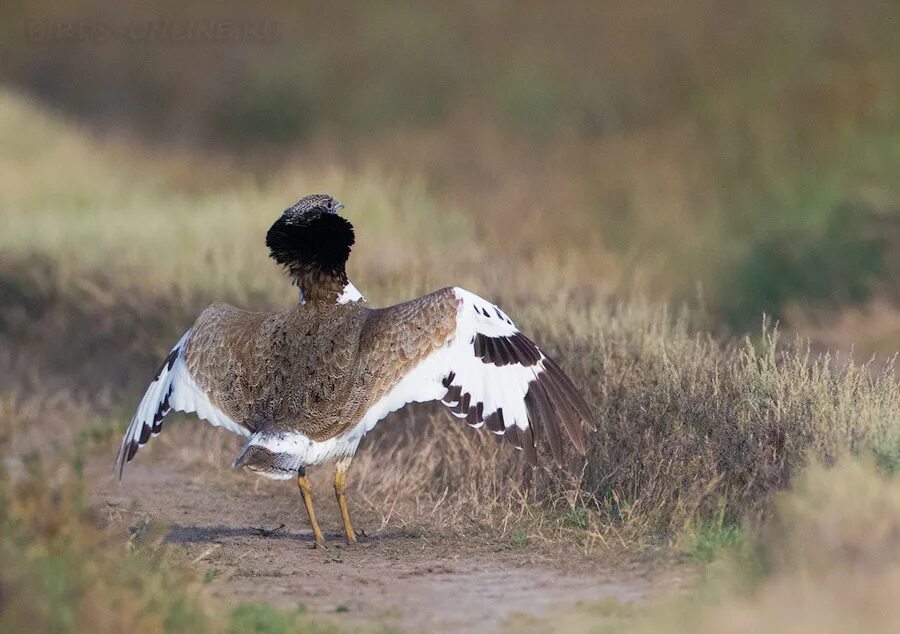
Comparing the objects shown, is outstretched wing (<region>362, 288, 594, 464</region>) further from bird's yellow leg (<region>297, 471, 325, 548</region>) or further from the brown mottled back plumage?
bird's yellow leg (<region>297, 471, 325, 548</region>)

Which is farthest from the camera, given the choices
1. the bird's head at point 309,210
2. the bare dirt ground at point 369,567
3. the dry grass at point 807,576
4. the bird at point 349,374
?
the bird's head at point 309,210

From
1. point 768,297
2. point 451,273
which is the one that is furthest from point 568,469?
point 768,297

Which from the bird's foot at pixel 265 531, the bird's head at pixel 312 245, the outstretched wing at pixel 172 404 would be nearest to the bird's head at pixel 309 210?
the bird's head at pixel 312 245

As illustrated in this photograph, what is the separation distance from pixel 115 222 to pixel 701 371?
1041cm

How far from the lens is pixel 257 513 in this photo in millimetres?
10188

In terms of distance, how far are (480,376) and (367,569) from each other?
3.82 feet

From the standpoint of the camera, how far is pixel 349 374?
861 centimetres

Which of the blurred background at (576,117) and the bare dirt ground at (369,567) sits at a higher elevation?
the blurred background at (576,117)

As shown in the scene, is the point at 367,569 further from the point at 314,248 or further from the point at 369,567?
the point at 314,248

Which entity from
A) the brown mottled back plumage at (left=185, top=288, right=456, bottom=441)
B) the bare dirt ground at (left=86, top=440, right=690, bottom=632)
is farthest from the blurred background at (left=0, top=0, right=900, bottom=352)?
the brown mottled back plumage at (left=185, top=288, right=456, bottom=441)

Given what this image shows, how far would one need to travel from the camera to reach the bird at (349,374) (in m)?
8.48

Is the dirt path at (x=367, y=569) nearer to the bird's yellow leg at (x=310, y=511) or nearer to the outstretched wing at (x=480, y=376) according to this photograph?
the bird's yellow leg at (x=310, y=511)

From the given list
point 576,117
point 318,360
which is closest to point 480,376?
point 318,360

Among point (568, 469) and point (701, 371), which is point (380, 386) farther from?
point (701, 371)
